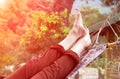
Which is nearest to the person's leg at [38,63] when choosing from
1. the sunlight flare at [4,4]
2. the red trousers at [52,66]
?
the red trousers at [52,66]

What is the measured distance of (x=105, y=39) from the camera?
10.1ft

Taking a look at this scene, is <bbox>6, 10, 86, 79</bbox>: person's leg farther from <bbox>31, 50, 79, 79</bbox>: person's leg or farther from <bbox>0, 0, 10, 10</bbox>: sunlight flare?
<bbox>0, 0, 10, 10</bbox>: sunlight flare

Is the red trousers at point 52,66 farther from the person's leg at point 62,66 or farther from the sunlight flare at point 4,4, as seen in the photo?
the sunlight flare at point 4,4

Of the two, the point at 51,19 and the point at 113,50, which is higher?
the point at 51,19

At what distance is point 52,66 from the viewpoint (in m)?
1.32

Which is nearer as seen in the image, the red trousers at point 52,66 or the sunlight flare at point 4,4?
the red trousers at point 52,66

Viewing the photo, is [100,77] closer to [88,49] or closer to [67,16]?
[67,16]

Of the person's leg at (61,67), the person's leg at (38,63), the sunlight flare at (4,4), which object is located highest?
the sunlight flare at (4,4)

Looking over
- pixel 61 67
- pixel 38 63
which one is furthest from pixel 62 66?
pixel 38 63

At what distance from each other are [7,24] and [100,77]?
51.8 inches

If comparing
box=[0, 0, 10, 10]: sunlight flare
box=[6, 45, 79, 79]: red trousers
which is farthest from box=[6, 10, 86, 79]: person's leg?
box=[0, 0, 10, 10]: sunlight flare

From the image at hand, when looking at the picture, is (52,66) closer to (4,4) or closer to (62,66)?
(62,66)

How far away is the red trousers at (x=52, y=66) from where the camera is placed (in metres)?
1.29

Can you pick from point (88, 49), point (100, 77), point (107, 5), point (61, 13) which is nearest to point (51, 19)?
point (61, 13)
